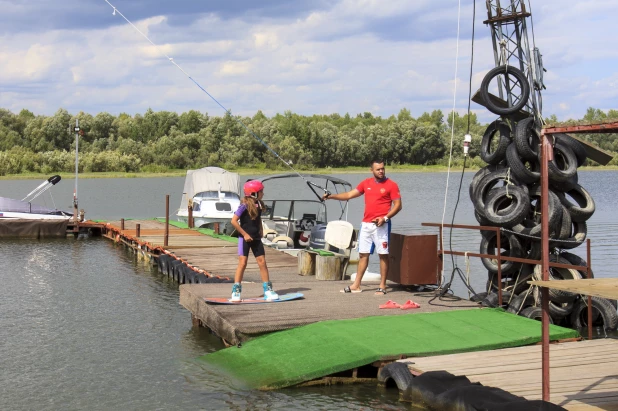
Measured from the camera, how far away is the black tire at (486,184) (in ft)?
42.0

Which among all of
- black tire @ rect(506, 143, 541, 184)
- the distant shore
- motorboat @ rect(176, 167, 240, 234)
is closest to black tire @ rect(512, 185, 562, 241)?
black tire @ rect(506, 143, 541, 184)

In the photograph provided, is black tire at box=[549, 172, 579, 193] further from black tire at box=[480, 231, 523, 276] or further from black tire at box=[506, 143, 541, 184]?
black tire at box=[480, 231, 523, 276]

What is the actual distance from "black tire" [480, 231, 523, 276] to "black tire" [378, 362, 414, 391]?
381 centimetres

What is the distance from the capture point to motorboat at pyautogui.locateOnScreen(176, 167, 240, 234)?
2754 cm

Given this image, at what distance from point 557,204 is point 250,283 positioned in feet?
16.7

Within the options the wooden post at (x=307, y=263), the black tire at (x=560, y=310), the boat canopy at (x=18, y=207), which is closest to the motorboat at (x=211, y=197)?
the boat canopy at (x=18, y=207)

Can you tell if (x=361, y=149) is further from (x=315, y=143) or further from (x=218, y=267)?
(x=218, y=267)

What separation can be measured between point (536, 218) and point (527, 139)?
4.13ft

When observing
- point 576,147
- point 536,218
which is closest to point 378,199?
point 536,218

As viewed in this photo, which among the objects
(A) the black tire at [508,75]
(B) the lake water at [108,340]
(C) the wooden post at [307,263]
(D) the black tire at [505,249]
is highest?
(A) the black tire at [508,75]

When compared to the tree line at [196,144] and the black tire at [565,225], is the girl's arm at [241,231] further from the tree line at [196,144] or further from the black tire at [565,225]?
the tree line at [196,144]

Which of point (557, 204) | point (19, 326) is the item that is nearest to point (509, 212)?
point (557, 204)

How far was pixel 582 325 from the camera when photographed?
12508mm

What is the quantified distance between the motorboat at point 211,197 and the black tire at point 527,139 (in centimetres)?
1535
